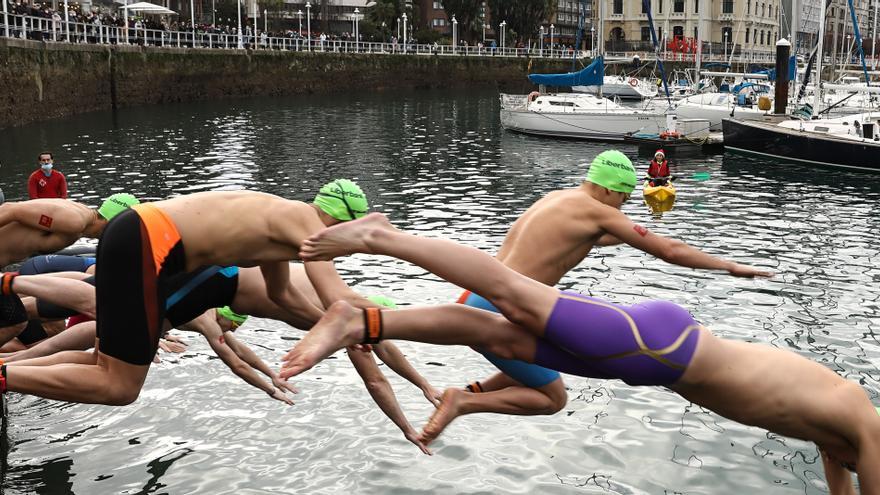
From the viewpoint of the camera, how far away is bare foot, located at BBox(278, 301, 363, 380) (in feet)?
17.3

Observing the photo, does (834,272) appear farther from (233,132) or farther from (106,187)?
(233,132)

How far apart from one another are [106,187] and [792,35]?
1453 inches

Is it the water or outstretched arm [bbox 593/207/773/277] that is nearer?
outstretched arm [bbox 593/207/773/277]

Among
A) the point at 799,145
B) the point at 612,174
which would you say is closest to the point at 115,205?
the point at 612,174

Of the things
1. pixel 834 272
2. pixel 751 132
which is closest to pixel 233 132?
pixel 751 132

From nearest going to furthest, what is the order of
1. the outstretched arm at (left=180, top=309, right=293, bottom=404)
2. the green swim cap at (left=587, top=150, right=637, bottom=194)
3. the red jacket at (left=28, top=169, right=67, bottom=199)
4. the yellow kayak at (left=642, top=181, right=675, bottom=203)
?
the green swim cap at (left=587, top=150, right=637, bottom=194), the outstretched arm at (left=180, top=309, right=293, bottom=404), the red jacket at (left=28, top=169, right=67, bottom=199), the yellow kayak at (left=642, top=181, right=675, bottom=203)

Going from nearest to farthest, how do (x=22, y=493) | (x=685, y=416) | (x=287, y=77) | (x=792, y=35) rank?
(x=22, y=493) < (x=685, y=416) < (x=792, y=35) < (x=287, y=77)

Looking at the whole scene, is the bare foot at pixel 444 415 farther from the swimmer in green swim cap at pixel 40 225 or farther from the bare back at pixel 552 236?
the swimmer in green swim cap at pixel 40 225

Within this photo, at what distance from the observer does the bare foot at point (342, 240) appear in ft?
18.6

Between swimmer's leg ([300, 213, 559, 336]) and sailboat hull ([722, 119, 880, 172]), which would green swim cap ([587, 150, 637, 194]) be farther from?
sailboat hull ([722, 119, 880, 172])

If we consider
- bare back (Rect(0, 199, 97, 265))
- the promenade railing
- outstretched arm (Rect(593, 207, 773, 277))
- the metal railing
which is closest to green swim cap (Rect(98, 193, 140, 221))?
bare back (Rect(0, 199, 97, 265))

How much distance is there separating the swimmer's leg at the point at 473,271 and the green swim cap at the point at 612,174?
2.26 m

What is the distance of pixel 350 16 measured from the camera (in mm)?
125000

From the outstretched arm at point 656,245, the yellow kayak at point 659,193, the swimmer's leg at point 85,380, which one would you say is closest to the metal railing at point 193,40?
the yellow kayak at point 659,193
